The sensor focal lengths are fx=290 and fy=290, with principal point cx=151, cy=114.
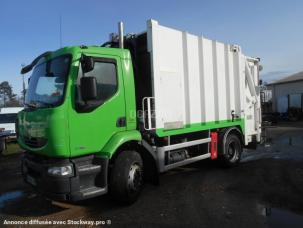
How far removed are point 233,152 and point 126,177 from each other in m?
4.18

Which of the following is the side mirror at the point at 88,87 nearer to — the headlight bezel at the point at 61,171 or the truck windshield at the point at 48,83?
the truck windshield at the point at 48,83

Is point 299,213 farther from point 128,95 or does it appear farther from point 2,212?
point 2,212

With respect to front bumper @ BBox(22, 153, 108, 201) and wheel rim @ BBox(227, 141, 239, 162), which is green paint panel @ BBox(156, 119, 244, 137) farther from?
front bumper @ BBox(22, 153, 108, 201)

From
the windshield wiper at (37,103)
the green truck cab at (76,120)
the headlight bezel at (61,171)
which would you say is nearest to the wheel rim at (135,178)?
the green truck cab at (76,120)

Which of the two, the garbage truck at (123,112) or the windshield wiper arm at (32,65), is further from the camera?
the windshield wiper arm at (32,65)

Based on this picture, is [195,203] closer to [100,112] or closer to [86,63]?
[100,112]

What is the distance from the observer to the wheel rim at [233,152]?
26.7ft

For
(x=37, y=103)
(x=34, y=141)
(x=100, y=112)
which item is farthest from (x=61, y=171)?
(x=37, y=103)

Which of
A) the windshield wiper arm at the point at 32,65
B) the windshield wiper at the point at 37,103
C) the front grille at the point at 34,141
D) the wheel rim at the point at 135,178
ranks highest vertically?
the windshield wiper arm at the point at 32,65

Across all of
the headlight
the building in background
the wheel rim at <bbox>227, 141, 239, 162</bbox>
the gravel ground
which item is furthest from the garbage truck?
the building in background

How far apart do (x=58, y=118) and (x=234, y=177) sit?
4659 millimetres

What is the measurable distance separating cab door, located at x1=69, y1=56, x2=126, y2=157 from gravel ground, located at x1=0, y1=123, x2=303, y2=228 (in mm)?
1315

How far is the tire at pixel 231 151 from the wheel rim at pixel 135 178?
10.1ft

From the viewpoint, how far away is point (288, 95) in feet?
108
